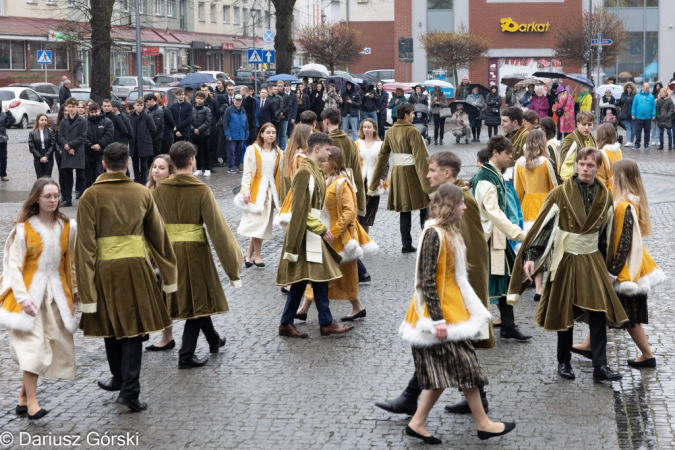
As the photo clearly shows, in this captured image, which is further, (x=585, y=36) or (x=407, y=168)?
(x=585, y=36)

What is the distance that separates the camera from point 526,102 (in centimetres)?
2866

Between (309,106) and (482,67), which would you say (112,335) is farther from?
(482,67)

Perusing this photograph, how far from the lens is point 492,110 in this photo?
93.7 ft

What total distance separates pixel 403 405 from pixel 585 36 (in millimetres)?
43897

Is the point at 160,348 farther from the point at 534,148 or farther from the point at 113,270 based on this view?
the point at 534,148

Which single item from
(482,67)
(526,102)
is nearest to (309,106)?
(526,102)

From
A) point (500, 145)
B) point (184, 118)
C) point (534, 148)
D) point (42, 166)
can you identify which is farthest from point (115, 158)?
point (184, 118)

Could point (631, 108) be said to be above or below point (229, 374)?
above

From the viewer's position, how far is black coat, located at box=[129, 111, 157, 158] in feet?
62.0

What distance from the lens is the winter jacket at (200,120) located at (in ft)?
69.6

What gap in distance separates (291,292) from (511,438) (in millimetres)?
2874

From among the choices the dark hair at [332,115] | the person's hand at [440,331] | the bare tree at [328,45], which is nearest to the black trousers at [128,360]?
the person's hand at [440,331]

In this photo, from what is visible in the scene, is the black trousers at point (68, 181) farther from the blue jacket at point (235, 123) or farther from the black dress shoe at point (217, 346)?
the black dress shoe at point (217, 346)

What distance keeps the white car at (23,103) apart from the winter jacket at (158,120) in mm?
19800
